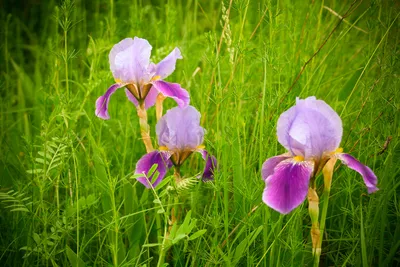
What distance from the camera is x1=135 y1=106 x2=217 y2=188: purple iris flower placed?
1669mm

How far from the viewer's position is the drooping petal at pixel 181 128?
1.67 meters

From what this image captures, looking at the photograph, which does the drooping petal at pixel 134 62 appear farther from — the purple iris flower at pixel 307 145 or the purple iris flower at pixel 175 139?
the purple iris flower at pixel 307 145

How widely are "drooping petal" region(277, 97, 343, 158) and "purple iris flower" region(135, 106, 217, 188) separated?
1.32ft

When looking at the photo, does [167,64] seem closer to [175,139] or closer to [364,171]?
[175,139]

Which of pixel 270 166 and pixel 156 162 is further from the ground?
pixel 270 166

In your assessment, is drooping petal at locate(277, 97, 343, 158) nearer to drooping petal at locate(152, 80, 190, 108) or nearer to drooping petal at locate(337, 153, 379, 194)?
drooping petal at locate(337, 153, 379, 194)

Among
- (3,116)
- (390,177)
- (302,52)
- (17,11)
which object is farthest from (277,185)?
(17,11)

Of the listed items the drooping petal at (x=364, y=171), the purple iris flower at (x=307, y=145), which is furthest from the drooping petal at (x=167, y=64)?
the drooping petal at (x=364, y=171)

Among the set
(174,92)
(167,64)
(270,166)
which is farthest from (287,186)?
(167,64)

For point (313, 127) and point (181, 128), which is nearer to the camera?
point (313, 127)

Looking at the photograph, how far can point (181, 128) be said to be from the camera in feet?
5.50

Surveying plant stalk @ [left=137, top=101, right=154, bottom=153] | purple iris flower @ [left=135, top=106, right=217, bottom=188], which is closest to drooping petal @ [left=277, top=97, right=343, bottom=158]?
purple iris flower @ [left=135, top=106, right=217, bottom=188]

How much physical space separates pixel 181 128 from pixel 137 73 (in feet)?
0.86

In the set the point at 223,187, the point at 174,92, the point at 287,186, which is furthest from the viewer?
the point at 174,92
